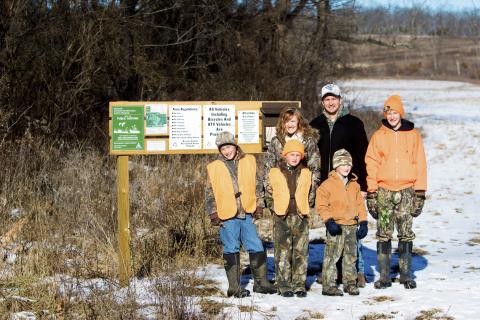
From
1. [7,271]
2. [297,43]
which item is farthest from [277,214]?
[297,43]

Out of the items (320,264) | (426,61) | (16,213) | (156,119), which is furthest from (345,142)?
(426,61)

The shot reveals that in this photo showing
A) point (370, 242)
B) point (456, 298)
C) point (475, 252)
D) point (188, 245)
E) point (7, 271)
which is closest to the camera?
point (456, 298)

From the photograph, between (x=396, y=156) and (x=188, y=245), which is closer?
(x=396, y=156)

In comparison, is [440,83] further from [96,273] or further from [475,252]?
[96,273]

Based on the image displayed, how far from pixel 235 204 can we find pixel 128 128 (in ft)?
4.11

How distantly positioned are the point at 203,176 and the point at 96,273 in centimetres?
365

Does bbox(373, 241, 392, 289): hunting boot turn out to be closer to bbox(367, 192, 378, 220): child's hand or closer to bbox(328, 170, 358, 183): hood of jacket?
bbox(367, 192, 378, 220): child's hand

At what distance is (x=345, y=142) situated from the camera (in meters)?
6.91

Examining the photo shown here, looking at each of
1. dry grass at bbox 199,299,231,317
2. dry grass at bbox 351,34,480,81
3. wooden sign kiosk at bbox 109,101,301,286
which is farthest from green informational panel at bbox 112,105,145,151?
dry grass at bbox 351,34,480,81

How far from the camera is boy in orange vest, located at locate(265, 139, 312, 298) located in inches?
253

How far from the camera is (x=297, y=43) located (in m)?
19.8

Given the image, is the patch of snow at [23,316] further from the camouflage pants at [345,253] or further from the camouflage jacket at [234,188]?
the camouflage pants at [345,253]

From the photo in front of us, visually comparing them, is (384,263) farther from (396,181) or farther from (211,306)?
(211,306)

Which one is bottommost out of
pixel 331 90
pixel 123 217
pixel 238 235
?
pixel 238 235
